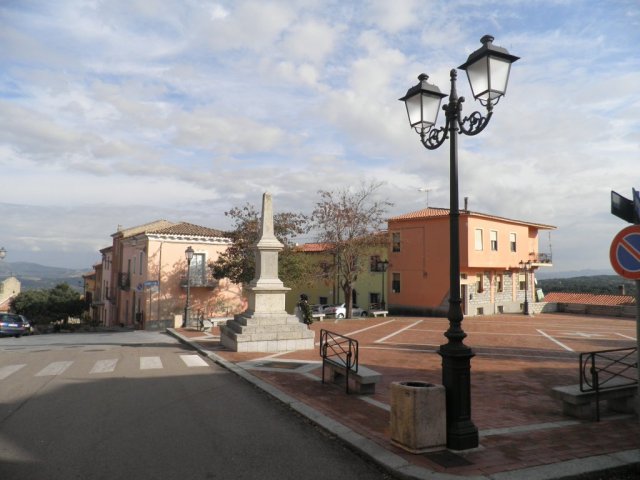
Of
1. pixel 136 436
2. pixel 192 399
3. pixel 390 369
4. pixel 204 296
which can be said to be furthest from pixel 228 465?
pixel 204 296

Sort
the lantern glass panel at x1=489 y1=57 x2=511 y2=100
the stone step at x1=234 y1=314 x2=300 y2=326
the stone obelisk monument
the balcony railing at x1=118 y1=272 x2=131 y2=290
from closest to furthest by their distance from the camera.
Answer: the lantern glass panel at x1=489 y1=57 x2=511 y2=100 → the stone obelisk monument → the stone step at x1=234 y1=314 x2=300 y2=326 → the balcony railing at x1=118 y1=272 x2=131 y2=290

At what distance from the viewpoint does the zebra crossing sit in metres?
10.7

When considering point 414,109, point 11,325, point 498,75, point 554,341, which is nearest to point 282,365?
point 414,109

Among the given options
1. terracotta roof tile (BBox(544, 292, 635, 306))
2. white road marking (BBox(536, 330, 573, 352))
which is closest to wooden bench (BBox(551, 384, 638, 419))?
white road marking (BBox(536, 330, 573, 352))

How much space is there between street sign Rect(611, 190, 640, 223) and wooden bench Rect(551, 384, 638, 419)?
122 inches

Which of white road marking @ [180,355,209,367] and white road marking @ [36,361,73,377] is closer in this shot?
white road marking @ [36,361,73,377]

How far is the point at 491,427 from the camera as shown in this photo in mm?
6312

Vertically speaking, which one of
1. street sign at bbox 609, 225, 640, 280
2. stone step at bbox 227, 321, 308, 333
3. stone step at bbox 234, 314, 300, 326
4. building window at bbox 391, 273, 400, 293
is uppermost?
street sign at bbox 609, 225, 640, 280

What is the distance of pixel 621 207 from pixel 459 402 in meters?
2.78

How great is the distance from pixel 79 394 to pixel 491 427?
23.2ft

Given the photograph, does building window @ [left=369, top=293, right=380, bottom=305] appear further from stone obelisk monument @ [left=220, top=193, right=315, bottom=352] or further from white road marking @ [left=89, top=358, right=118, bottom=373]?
white road marking @ [left=89, top=358, right=118, bottom=373]

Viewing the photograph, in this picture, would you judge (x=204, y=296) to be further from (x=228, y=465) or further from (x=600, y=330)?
(x=228, y=465)

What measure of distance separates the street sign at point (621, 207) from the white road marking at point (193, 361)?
10019 mm

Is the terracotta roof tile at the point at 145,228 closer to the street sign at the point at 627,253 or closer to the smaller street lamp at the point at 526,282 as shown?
the smaller street lamp at the point at 526,282
